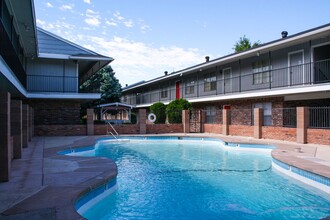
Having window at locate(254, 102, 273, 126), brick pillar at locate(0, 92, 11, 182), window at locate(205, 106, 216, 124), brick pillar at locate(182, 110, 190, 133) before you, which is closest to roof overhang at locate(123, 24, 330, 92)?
window at locate(254, 102, 273, 126)

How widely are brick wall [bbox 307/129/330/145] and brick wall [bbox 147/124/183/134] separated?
10.2 m

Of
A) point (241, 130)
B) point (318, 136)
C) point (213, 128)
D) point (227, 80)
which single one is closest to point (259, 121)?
point (241, 130)

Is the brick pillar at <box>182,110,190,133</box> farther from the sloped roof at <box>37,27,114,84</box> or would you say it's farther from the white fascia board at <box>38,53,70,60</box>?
the white fascia board at <box>38,53,70,60</box>

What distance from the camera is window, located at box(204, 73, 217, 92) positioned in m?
22.9

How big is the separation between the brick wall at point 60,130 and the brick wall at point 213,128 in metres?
8.86

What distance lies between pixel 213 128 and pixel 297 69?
7409 mm

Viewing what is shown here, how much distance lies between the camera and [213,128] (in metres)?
21.2

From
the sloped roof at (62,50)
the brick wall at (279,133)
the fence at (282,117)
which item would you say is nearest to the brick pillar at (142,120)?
the sloped roof at (62,50)

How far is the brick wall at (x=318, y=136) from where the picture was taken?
42.5ft

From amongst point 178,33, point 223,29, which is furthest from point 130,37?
point 223,29

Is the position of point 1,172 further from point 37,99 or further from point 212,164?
point 37,99

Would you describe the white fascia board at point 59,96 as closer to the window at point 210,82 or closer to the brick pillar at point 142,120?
the brick pillar at point 142,120

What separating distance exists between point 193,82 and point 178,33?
5462 millimetres

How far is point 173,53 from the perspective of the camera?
100 ft
